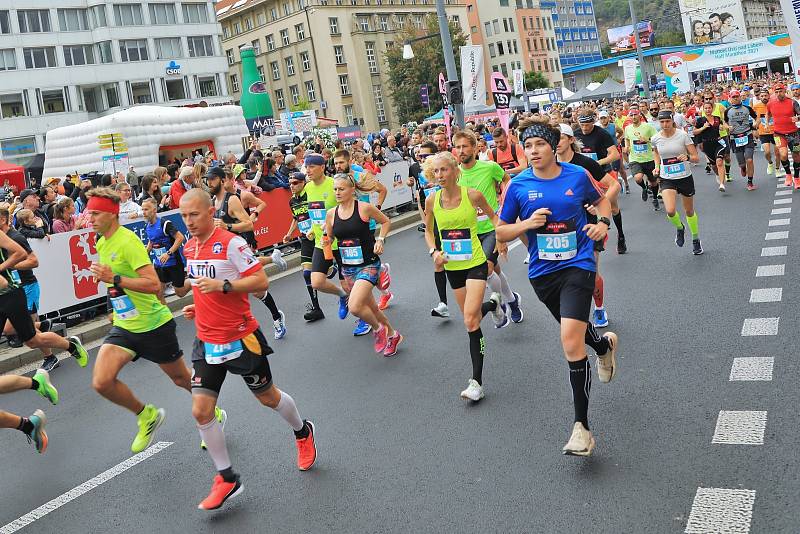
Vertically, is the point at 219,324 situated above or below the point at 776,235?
above

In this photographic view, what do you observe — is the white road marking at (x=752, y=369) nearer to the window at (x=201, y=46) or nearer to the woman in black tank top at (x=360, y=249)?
the woman in black tank top at (x=360, y=249)

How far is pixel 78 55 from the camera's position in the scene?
2516 inches

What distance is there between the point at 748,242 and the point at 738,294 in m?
3.00

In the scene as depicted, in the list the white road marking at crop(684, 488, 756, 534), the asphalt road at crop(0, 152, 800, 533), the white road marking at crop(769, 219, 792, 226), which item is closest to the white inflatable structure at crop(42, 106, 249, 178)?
the white road marking at crop(769, 219, 792, 226)

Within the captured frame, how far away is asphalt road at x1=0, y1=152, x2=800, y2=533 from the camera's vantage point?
467 cm

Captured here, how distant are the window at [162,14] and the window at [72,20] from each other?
5.10 meters

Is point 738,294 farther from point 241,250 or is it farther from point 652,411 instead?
point 241,250

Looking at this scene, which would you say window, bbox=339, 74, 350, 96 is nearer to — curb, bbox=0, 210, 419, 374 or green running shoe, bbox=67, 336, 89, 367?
curb, bbox=0, 210, 419, 374

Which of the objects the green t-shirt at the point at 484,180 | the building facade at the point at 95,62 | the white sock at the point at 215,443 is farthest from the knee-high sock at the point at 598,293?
the building facade at the point at 95,62

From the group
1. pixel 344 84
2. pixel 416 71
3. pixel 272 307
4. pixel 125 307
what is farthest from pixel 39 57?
pixel 125 307

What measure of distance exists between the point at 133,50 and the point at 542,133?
66.0 m

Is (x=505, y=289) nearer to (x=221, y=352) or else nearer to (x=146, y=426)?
(x=146, y=426)

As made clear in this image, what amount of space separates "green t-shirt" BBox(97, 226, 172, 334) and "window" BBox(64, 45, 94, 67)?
6218 centimetres

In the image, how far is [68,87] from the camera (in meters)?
62.8
